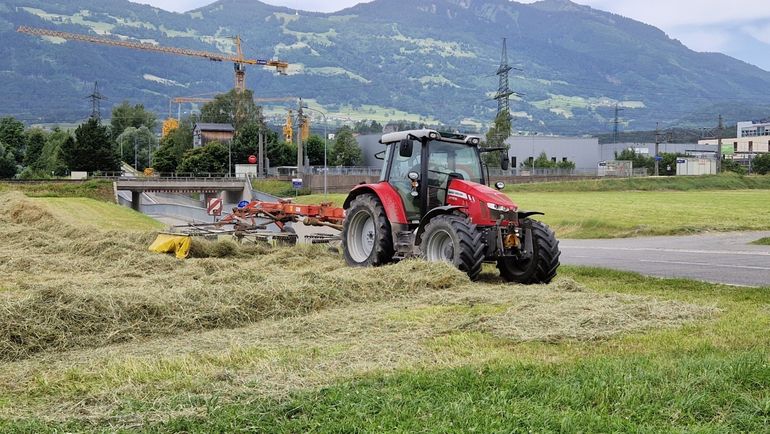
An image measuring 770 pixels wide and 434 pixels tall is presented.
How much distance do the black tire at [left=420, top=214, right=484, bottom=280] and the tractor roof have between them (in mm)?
1659

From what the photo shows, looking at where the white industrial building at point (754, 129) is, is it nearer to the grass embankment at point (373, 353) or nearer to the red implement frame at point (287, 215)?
the red implement frame at point (287, 215)

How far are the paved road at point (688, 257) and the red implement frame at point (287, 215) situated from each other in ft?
19.2

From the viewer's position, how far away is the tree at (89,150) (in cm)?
8662

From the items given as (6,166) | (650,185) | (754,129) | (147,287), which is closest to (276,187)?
(6,166)

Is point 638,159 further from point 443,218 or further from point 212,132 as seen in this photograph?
point 443,218

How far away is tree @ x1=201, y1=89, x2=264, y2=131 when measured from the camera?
121m

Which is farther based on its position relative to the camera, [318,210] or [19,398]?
[318,210]

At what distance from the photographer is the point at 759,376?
214 inches

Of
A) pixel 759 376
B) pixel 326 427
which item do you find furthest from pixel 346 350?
pixel 759 376

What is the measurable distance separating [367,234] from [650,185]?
67.0 metres

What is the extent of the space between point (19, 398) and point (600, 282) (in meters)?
9.74

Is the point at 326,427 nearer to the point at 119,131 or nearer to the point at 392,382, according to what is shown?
the point at 392,382

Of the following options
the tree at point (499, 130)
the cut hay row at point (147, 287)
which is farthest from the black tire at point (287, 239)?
the tree at point (499, 130)

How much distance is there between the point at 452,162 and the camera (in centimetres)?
1333
